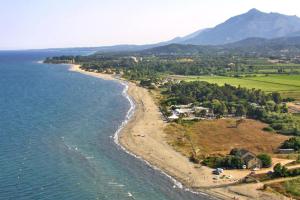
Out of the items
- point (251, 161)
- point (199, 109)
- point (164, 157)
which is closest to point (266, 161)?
point (251, 161)

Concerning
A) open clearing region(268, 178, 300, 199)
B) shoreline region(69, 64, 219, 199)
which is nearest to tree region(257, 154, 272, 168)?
open clearing region(268, 178, 300, 199)

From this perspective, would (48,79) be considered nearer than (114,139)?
No

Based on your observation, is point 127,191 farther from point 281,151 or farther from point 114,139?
point 281,151

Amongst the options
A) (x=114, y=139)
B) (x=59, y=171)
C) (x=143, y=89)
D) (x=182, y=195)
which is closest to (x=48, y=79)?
(x=143, y=89)

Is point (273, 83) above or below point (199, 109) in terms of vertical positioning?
above

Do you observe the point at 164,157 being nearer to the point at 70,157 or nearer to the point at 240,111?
the point at 70,157

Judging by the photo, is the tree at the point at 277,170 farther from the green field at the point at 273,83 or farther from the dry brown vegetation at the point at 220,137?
the green field at the point at 273,83

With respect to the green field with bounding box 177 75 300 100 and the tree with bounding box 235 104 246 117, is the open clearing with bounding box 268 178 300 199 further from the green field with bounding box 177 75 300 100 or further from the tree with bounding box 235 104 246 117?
the green field with bounding box 177 75 300 100
